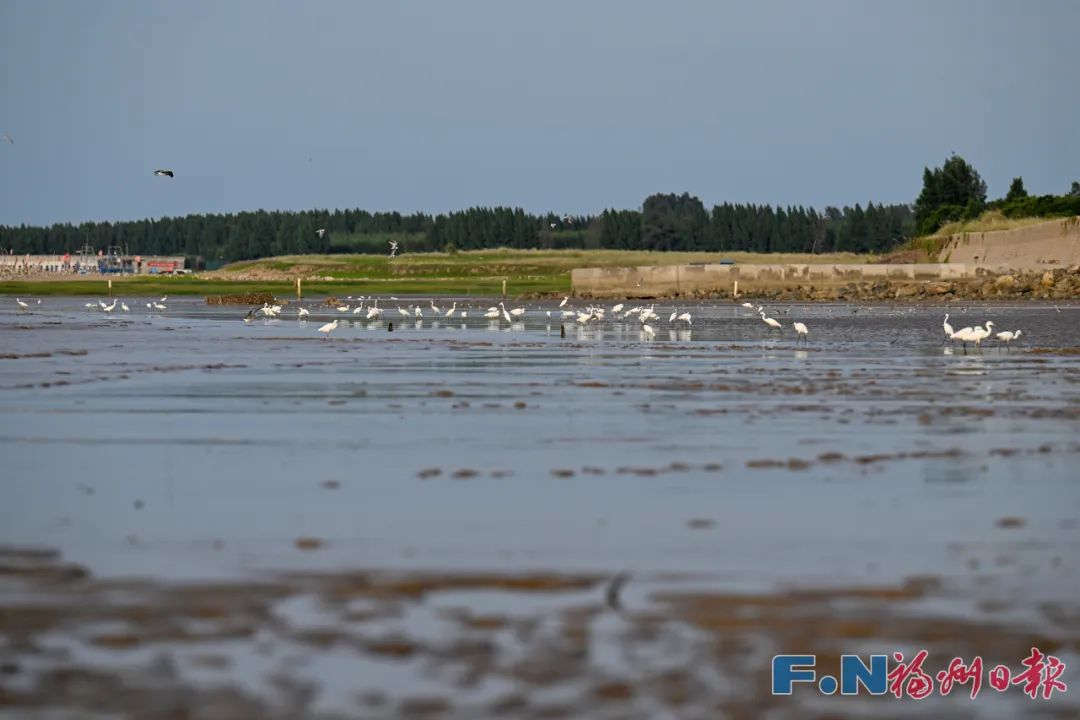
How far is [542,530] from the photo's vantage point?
32.0 ft

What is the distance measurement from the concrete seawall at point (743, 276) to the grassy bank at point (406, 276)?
19651 mm

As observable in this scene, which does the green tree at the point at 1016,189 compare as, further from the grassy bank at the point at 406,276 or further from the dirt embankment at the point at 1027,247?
the dirt embankment at the point at 1027,247

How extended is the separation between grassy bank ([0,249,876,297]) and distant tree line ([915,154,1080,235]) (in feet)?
21.3

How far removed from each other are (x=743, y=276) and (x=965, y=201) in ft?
195

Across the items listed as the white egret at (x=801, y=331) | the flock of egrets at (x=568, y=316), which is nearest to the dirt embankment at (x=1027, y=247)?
the flock of egrets at (x=568, y=316)

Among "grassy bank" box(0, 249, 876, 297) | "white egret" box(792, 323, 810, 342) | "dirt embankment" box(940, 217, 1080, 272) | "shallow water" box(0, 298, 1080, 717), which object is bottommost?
"grassy bank" box(0, 249, 876, 297)

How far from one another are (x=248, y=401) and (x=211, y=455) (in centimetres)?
566

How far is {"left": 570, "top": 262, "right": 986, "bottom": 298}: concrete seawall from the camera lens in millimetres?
72625

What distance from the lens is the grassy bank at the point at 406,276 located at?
113250 mm

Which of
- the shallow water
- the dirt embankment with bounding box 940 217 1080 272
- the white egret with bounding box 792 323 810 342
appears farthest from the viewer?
the dirt embankment with bounding box 940 217 1080 272

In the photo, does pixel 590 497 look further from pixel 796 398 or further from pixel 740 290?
pixel 740 290

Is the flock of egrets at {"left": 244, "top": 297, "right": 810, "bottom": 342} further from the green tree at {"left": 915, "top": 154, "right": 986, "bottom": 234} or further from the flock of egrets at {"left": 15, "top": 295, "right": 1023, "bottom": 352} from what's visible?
the green tree at {"left": 915, "top": 154, "right": 986, "bottom": 234}

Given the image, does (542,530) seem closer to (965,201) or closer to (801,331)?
(801,331)

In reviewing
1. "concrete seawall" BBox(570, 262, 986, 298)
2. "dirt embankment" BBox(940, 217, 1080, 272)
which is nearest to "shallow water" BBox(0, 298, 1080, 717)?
"dirt embankment" BBox(940, 217, 1080, 272)
